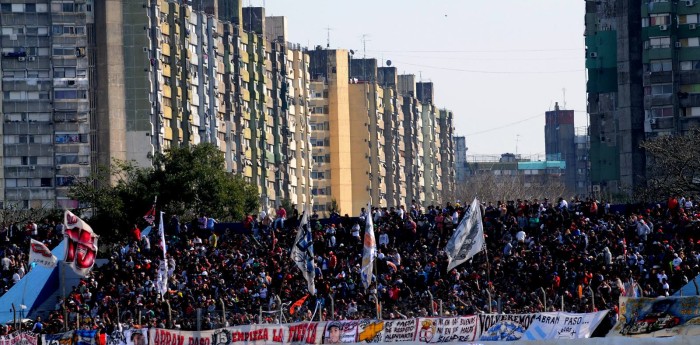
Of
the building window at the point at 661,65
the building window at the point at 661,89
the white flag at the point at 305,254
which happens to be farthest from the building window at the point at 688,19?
the white flag at the point at 305,254

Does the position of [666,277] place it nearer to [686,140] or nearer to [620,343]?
[620,343]

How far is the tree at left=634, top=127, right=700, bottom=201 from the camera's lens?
9494cm

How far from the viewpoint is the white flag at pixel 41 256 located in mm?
68812

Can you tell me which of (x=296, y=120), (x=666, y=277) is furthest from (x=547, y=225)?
(x=296, y=120)

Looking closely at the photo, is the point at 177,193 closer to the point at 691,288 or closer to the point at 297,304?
the point at 297,304

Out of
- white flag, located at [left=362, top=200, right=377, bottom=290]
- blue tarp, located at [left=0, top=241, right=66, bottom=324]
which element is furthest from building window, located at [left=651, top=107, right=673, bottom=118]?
white flag, located at [left=362, top=200, right=377, bottom=290]

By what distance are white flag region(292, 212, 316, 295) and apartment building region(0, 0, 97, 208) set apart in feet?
235

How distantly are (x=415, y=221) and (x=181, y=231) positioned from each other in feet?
37.1

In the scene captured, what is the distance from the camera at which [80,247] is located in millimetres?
69438

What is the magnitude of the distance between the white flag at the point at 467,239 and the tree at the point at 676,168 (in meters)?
35.9

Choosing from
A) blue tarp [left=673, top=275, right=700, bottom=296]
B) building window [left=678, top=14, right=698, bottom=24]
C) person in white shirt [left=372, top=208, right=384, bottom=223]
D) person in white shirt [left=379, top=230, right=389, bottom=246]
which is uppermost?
building window [left=678, top=14, right=698, bottom=24]

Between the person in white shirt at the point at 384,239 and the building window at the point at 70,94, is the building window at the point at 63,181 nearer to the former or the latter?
the building window at the point at 70,94

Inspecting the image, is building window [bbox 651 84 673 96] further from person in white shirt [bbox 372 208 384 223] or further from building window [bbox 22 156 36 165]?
person in white shirt [bbox 372 208 384 223]

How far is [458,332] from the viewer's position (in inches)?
2028
